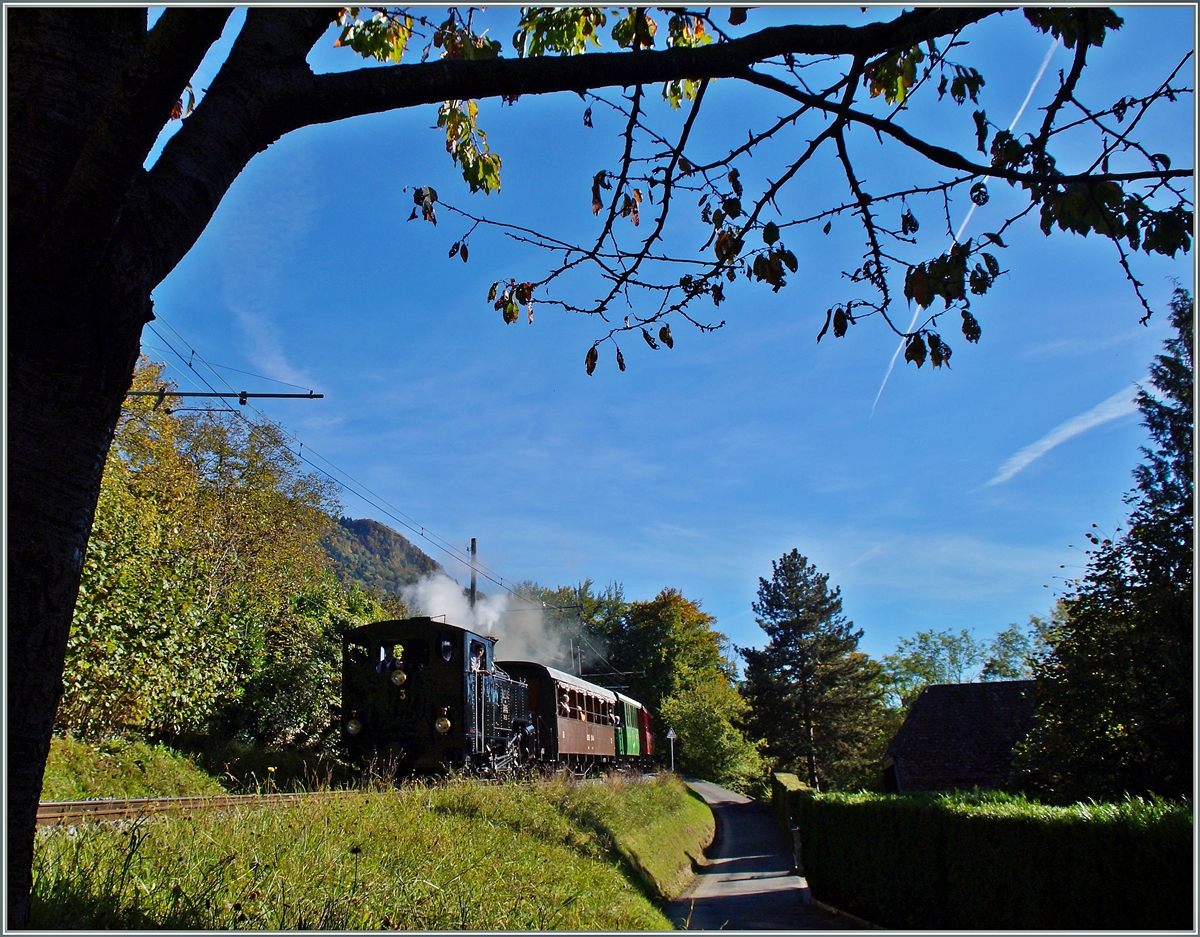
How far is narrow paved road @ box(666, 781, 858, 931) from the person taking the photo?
14.1m

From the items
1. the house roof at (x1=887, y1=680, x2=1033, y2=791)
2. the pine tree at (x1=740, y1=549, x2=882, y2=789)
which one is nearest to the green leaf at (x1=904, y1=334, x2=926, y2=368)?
the house roof at (x1=887, y1=680, x2=1033, y2=791)

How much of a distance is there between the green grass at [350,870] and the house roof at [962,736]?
18.8 metres

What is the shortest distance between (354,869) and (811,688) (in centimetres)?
4479

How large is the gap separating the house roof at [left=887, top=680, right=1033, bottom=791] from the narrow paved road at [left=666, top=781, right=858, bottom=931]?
549 centimetres

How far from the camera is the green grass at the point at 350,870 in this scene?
4188 millimetres

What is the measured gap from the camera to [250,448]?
97.6 ft

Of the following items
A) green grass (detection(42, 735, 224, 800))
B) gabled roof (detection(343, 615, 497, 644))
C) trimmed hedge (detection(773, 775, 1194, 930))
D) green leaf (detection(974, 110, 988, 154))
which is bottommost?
trimmed hedge (detection(773, 775, 1194, 930))

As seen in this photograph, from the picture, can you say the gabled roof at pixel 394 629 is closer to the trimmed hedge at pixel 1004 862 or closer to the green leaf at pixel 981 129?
the trimmed hedge at pixel 1004 862

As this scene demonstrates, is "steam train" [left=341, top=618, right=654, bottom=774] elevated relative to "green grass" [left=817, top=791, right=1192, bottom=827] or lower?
elevated

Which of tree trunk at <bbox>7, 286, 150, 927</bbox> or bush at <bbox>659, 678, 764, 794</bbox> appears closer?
tree trunk at <bbox>7, 286, 150, 927</bbox>

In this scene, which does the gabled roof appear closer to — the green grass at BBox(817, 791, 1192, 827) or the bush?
the green grass at BBox(817, 791, 1192, 827)

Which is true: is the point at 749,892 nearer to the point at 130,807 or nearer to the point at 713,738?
the point at 130,807

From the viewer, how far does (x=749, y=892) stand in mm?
17672

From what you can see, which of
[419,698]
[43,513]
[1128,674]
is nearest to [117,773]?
[419,698]
